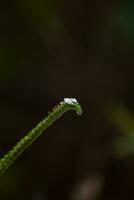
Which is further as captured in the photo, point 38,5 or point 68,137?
point 68,137

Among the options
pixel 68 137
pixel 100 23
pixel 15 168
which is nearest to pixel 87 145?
pixel 68 137

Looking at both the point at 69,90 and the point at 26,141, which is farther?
the point at 69,90

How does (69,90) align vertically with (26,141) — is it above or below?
A: above

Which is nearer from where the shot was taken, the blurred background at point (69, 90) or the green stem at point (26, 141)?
the green stem at point (26, 141)

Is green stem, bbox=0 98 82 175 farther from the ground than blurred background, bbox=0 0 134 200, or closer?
closer

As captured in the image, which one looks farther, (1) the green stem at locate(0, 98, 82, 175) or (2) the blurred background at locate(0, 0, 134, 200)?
(2) the blurred background at locate(0, 0, 134, 200)

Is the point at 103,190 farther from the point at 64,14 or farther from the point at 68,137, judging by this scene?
the point at 64,14

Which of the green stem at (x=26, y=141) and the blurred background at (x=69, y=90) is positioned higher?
the blurred background at (x=69, y=90)

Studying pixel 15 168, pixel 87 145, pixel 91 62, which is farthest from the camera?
pixel 91 62
